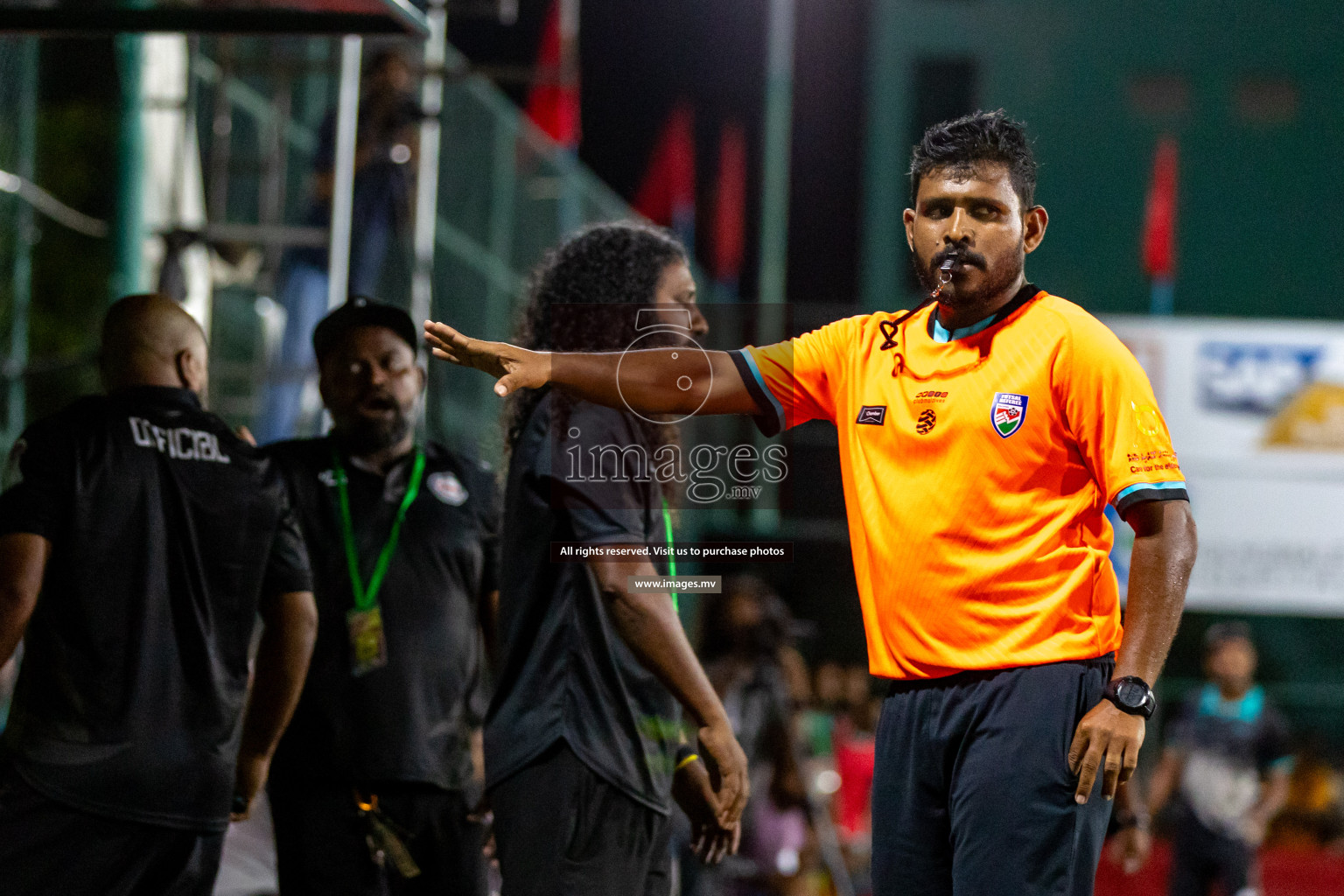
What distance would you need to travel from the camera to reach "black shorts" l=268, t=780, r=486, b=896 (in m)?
3.97

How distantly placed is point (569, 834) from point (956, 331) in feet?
4.49

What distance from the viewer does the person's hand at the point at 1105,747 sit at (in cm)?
272

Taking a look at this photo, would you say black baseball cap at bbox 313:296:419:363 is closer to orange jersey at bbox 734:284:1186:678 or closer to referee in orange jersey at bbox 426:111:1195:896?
referee in orange jersey at bbox 426:111:1195:896

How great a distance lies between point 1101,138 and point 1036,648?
912 inches

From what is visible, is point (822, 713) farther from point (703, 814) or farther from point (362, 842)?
point (703, 814)

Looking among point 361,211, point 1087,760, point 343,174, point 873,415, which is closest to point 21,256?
point 361,211

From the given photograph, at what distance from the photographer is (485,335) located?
510 inches

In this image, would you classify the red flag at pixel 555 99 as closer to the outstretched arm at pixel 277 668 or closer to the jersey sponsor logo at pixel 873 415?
the outstretched arm at pixel 277 668

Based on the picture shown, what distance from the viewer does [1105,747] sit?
2734 mm

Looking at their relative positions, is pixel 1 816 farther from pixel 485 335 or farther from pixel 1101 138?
pixel 1101 138

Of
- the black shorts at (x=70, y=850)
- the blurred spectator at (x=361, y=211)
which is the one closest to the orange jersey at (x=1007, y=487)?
the black shorts at (x=70, y=850)

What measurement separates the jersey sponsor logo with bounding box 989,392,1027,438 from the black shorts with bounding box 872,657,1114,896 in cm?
46

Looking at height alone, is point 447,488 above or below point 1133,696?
above

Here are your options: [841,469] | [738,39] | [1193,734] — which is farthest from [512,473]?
[738,39]
